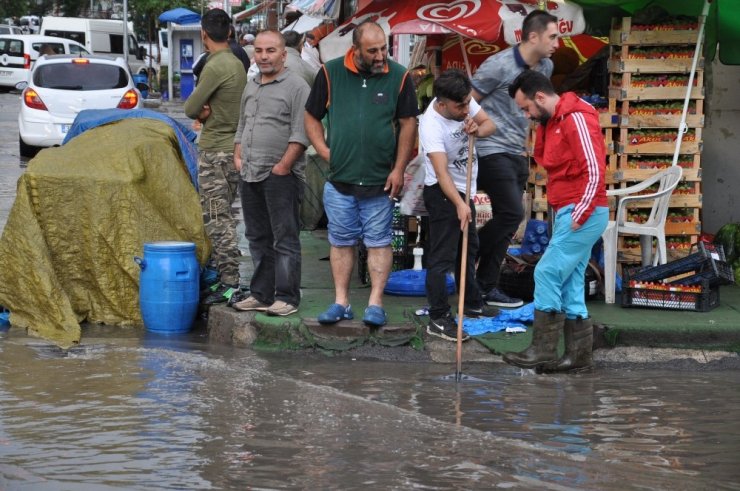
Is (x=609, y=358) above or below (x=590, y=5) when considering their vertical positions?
below

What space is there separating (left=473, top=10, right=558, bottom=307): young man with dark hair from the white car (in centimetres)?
1198

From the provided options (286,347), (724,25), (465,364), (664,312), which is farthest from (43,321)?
(724,25)

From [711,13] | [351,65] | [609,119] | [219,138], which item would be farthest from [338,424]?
[711,13]

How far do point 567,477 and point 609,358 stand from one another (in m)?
2.49

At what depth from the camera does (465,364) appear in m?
7.67

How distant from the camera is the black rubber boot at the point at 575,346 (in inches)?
294

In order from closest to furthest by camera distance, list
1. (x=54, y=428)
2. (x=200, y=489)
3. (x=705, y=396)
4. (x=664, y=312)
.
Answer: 1. (x=200, y=489)
2. (x=54, y=428)
3. (x=705, y=396)
4. (x=664, y=312)

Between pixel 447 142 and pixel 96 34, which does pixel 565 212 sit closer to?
pixel 447 142

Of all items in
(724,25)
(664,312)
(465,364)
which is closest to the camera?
(465,364)

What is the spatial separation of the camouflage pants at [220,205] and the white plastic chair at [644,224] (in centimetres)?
281

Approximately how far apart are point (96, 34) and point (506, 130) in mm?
35948

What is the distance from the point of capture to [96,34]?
41875 mm

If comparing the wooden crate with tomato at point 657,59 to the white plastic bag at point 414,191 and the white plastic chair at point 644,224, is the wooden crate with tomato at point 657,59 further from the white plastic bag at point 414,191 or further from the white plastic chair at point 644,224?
the white plastic bag at point 414,191

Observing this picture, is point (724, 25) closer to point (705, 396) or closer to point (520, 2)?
point (520, 2)
